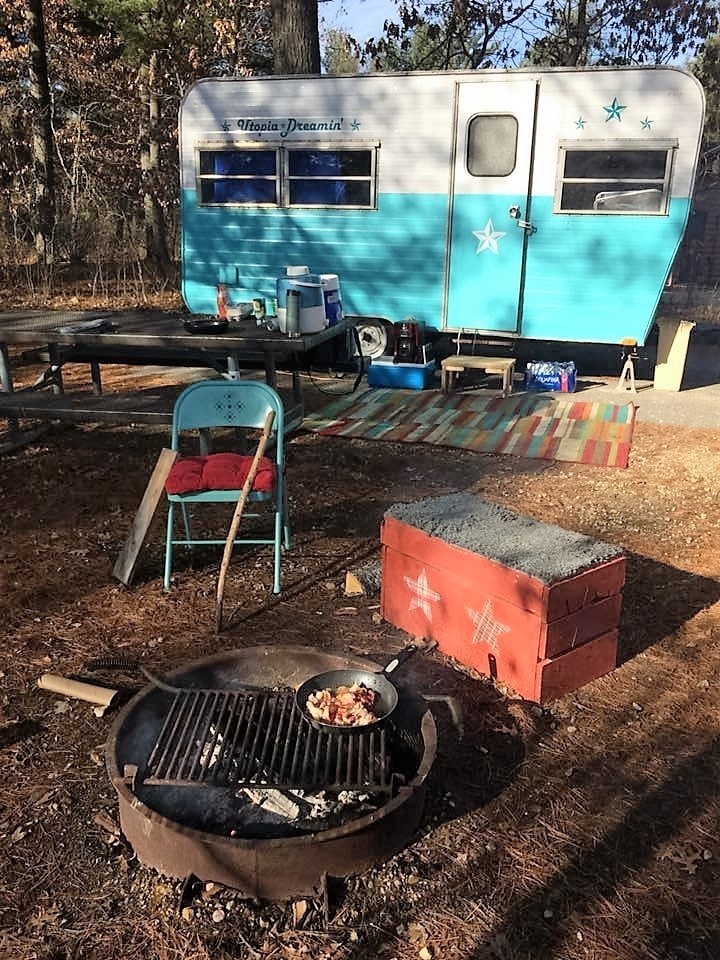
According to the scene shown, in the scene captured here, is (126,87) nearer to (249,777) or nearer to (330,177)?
(330,177)

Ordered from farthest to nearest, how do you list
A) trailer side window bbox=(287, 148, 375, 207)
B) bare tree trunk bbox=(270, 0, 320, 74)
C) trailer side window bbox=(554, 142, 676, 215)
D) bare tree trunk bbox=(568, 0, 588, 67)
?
bare tree trunk bbox=(568, 0, 588, 67), bare tree trunk bbox=(270, 0, 320, 74), trailer side window bbox=(287, 148, 375, 207), trailer side window bbox=(554, 142, 676, 215)

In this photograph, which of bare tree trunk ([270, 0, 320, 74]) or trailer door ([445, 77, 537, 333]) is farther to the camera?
bare tree trunk ([270, 0, 320, 74])

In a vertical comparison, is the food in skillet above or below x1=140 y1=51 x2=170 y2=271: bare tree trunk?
below

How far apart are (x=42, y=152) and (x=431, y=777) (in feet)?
55.2

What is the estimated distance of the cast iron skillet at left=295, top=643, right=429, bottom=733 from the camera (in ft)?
8.72

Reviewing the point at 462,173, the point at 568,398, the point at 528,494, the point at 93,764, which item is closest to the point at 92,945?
the point at 93,764

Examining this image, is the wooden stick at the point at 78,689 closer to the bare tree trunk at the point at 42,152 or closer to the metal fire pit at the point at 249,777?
the metal fire pit at the point at 249,777

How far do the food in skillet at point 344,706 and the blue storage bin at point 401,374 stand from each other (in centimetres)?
656

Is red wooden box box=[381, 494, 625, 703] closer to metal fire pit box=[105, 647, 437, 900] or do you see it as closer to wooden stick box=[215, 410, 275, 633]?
metal fire pit box=[105, 647, 437, 900]

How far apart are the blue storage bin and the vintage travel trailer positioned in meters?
0.65

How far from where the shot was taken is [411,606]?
3635mm

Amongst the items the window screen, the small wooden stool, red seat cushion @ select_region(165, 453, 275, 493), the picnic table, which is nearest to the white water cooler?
the picnic table

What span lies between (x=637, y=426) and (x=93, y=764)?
6126mm

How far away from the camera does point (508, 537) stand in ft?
10.9
